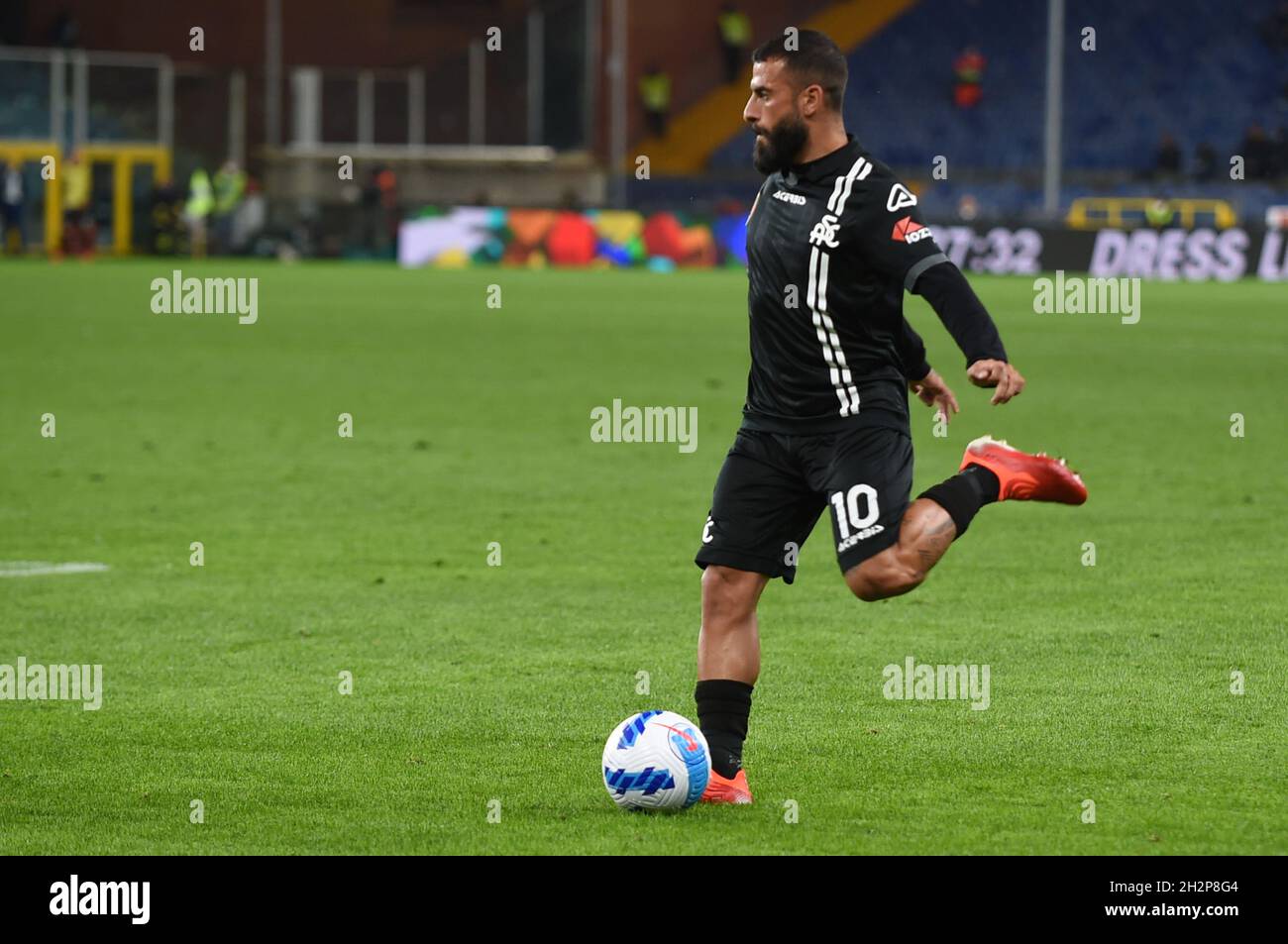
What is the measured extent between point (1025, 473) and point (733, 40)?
50825mm

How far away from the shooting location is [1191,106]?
5475 cm

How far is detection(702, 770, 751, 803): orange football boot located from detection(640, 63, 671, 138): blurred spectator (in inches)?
1979

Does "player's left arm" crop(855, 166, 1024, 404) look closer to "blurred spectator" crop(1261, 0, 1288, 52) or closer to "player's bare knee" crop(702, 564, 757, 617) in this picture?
"player's bare knee" crop(702, 564, 757, 617)

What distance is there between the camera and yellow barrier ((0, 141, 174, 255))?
48.7 m

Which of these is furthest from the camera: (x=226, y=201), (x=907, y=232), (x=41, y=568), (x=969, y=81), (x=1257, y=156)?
(x=969, y=81)

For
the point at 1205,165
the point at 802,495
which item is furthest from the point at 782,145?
the point at 1205,165

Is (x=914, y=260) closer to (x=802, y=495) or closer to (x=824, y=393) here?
(x=824, y=393)

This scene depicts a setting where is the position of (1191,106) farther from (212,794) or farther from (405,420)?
(212,794)

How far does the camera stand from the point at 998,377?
575 centimetres

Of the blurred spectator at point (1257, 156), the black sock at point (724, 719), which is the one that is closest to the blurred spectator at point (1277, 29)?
the blurred spectator at point (1257, 156)

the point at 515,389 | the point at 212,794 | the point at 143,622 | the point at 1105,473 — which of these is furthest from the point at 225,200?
the point at 212,794
